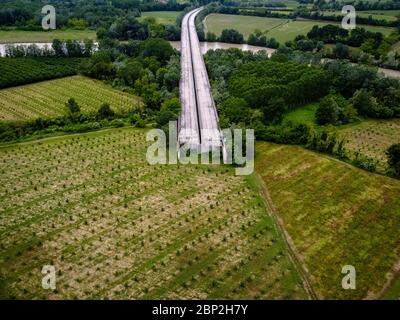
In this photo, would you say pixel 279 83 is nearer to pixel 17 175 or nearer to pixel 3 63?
pixel 17 175

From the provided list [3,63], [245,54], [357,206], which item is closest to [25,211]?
[357,206]

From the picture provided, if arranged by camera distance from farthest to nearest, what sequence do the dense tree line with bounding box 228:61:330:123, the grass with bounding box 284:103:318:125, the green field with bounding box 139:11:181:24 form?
1. the green field with bounding box 139:11:181:24
2. the grass with bounding box 284:103:318:125
3. the dense tree line with bounding box 228:61:330:123

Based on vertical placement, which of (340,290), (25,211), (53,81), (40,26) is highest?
(40,26)

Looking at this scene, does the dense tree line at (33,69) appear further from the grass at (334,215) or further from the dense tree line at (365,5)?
the dense tree line at (365,5)

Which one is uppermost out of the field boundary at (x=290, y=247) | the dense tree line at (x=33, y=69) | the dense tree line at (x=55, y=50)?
the dense tree line at (x=55, y=50)

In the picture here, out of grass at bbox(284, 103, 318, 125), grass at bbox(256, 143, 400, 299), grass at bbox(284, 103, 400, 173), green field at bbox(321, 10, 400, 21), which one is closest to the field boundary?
grass at bbox(256, 143, 400, 299)

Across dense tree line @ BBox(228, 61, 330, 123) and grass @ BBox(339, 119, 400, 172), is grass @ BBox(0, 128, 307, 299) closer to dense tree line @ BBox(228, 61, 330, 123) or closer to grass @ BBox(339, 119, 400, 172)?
grass @ BBox(339, 119, 400, 172)

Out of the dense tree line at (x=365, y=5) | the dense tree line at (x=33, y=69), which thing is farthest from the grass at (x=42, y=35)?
the dense tree line at (x=365, y=5)
